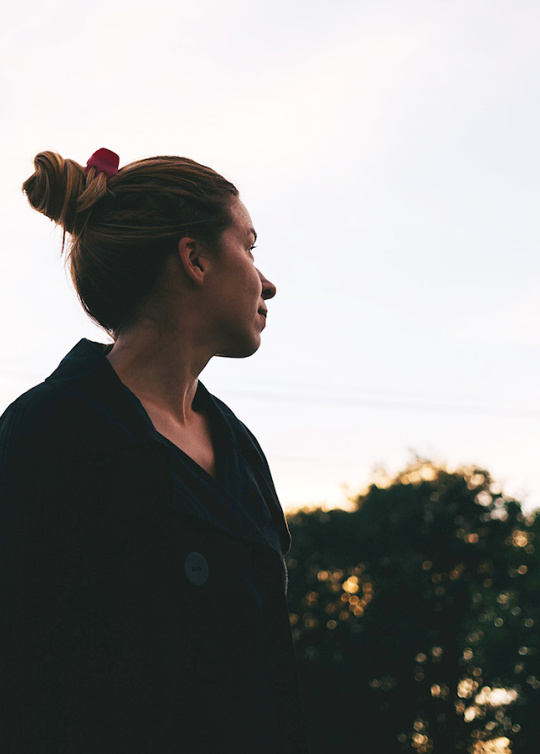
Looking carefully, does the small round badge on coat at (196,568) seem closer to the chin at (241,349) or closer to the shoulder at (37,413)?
the shoulder at (37,413)

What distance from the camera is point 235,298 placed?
230cm

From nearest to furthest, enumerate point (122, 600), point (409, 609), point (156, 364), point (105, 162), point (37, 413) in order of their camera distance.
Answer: point (122, 600) → point (37, 413) → point (156, 364) → point (105, 162) → point (409, 609)

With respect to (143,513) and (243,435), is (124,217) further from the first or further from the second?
(143,513)

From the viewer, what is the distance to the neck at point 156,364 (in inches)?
88.2

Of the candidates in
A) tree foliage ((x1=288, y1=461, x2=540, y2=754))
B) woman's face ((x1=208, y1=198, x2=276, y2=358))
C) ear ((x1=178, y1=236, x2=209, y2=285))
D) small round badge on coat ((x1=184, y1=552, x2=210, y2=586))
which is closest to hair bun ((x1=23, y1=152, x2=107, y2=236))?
ear ((x1=178, y1=236, x2=209, y2=285))

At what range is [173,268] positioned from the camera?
2.30 metres

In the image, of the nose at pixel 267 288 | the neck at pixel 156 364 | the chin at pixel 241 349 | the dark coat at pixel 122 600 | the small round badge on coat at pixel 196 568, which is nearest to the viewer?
the dark coat at pixel 122 600

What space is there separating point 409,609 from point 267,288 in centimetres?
3281

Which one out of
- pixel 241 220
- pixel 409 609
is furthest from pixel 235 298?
pixel 409 609

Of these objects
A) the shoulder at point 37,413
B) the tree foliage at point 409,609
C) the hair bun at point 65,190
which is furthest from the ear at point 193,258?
the tree foliage at point 409,609

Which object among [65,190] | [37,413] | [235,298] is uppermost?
[65,190]

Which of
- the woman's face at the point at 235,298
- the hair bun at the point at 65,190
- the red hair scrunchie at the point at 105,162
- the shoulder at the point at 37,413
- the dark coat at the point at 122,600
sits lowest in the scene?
the dark coat at the point at 122,600

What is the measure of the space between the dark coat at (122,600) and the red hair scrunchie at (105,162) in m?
0.65

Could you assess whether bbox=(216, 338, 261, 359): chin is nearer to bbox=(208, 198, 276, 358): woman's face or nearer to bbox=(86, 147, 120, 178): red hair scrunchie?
bbox=(208, 198, 276, 358): woman's face
